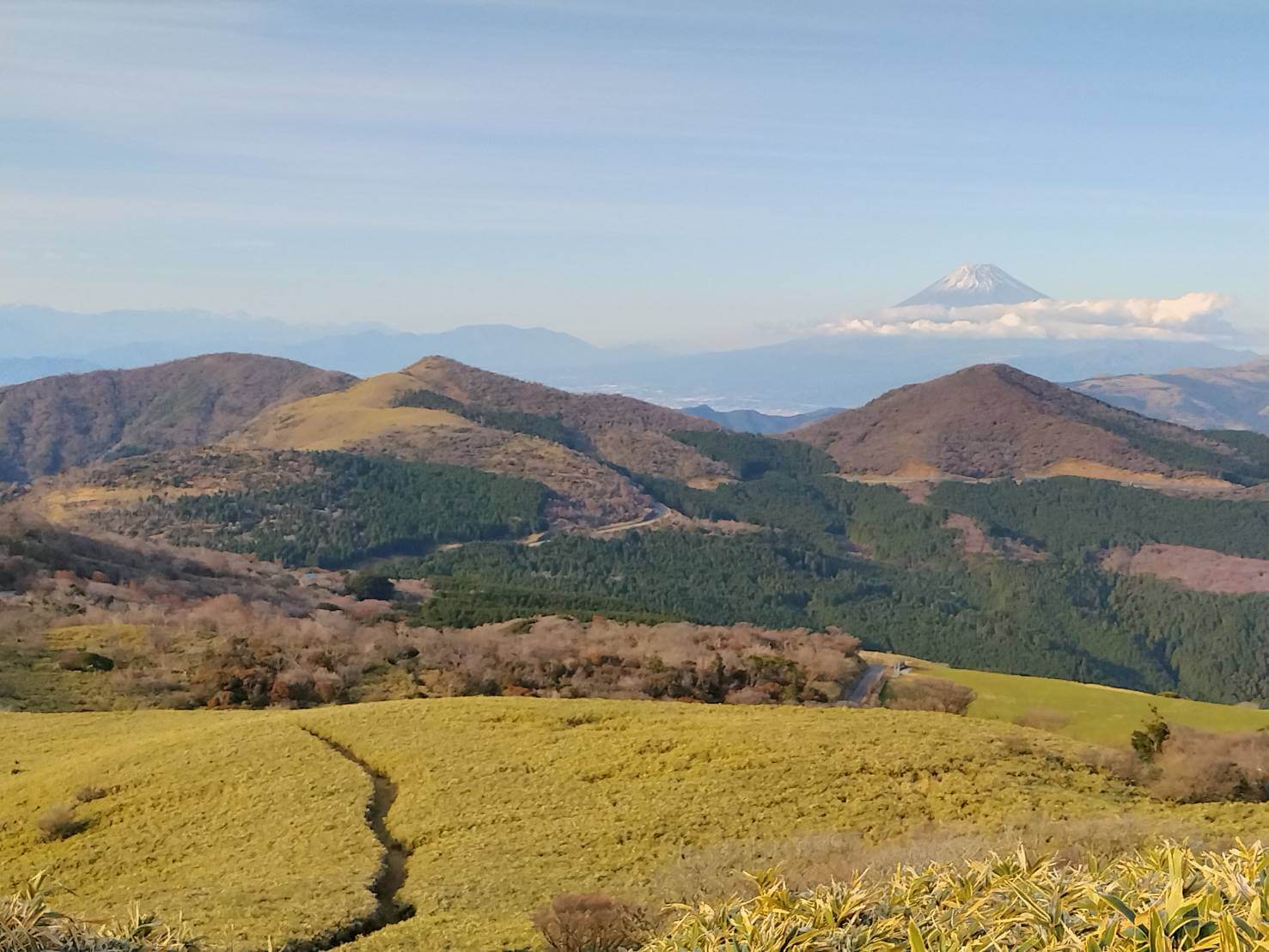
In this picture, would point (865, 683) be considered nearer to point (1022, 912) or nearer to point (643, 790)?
point (643, 790)

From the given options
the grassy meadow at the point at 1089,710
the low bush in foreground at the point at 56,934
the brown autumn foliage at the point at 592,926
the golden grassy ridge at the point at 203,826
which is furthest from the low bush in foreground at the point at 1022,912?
the grassy meadow at the point at 1089,710

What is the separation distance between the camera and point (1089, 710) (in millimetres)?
46906

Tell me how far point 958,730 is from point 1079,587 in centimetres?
14366

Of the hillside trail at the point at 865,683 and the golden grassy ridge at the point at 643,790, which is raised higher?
the golden grassy ridge at the point at 643,790

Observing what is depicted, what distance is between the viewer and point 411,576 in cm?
13838

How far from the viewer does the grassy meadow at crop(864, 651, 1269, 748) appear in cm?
4356

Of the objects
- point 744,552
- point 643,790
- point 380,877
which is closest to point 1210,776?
point 643,790

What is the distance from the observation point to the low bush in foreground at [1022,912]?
499cm

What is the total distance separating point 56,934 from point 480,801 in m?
18.2

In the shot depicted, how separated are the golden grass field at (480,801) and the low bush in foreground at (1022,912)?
10401mm

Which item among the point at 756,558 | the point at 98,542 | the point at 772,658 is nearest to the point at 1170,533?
the point at 756,558

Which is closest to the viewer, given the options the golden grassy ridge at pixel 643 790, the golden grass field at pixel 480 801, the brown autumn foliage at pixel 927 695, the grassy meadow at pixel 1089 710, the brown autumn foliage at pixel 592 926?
the brown autumn foliage at pixel 592 926

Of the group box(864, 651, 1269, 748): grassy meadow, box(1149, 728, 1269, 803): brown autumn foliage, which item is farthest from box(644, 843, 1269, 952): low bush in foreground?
box(864, 651, 1269, 748): grassy meadow

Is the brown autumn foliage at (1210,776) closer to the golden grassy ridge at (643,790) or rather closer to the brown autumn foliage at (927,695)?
the golden grassy ridge at (643,790)
